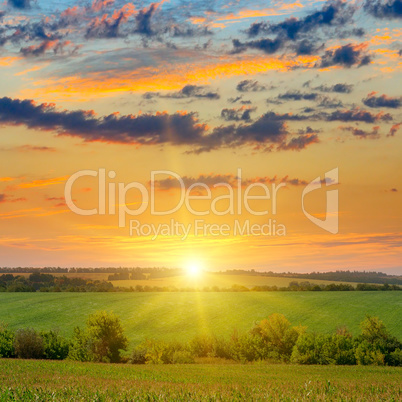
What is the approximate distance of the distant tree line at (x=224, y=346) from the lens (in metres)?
71.4

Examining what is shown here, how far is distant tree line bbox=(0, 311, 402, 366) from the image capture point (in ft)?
234

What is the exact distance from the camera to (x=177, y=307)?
144 meters

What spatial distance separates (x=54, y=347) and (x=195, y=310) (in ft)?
236

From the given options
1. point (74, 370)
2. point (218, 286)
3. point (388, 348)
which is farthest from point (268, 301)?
point (74, 370)

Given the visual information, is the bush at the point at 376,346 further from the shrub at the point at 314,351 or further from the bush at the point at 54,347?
the bush at the point at 54,347

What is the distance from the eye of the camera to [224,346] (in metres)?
89.4

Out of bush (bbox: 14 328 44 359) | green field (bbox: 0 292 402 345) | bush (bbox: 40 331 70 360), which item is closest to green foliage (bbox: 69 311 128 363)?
bush (bbox: 40 331 70 360)

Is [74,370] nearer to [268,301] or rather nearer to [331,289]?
[268,301]

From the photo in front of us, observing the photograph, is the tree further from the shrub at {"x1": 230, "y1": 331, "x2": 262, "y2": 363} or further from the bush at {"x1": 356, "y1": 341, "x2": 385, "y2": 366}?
the bush at {"x1": 356, "y1": 341, "x2": 385, "y2": 366}

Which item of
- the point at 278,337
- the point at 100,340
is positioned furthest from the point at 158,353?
the point at 278,337

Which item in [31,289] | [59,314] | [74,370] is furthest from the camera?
[31,289]

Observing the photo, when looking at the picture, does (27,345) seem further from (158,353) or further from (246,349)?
(246,349)

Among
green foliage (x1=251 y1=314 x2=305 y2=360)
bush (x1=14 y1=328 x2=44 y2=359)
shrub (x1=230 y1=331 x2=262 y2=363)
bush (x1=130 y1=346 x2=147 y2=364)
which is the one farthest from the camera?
shrub (x1=230 y1=331 x2=262 y2=363)

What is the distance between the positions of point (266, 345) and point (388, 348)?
1980 centimetres
